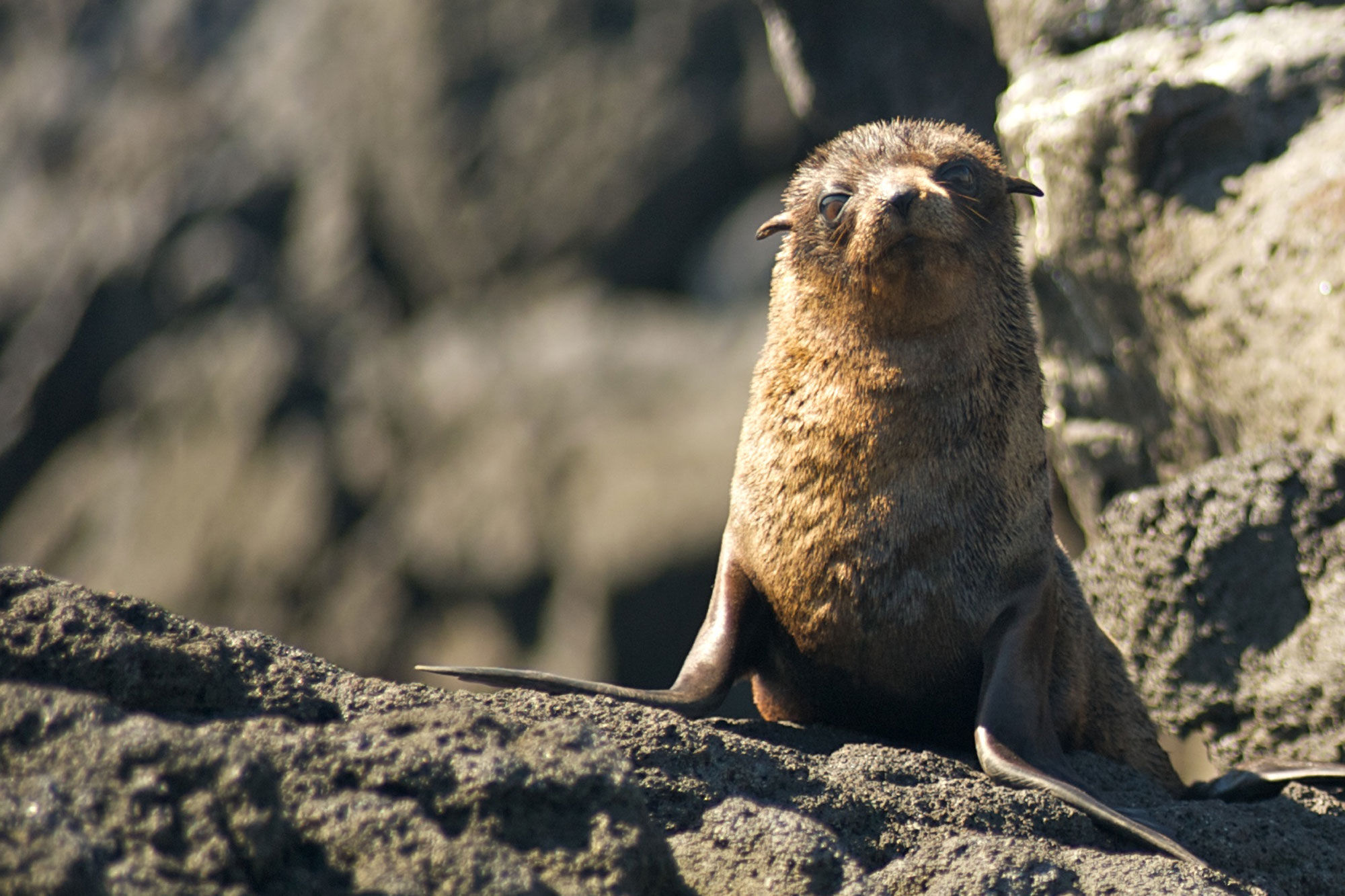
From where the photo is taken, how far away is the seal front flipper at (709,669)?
398 centimetres

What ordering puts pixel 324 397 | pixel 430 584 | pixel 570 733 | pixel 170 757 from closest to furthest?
pixel 170 757 < pixel 570 733 < pixel 430 584 < pixel 324 397

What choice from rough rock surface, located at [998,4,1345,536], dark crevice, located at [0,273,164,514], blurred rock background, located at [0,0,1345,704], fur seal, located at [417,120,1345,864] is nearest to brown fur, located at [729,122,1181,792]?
fur seal, located at [417,120,1345,864]

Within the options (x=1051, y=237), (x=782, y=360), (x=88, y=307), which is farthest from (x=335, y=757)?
(x=88, y=307)

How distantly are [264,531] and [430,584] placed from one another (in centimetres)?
230

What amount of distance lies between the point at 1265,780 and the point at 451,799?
3.10 m

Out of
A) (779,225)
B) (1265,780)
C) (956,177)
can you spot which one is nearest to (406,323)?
(779,225)

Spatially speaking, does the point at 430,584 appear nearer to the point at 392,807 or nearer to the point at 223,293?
the point at 223,293

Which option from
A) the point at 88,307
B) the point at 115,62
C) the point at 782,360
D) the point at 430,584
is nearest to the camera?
the point at 782,360

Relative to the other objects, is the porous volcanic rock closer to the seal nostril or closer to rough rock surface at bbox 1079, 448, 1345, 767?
rough rock surface at bbox 1079, 448, 1345, 767

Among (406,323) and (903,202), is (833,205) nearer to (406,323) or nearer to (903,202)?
(903,202)

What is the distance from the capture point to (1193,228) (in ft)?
20.1

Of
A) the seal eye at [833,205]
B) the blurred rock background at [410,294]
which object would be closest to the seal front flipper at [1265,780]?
the seal eye at [833,205]

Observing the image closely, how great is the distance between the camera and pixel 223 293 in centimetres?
1653

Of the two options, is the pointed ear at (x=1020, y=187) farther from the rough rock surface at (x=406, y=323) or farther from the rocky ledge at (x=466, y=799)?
the rough rock surface at (x=406, y=323)
